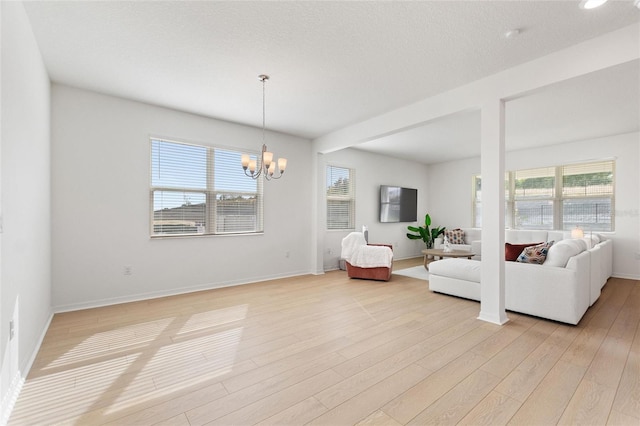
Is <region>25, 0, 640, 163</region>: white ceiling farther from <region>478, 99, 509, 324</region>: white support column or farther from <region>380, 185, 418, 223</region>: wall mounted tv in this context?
<region>380, 185, 418, 223</region>: wall mounted tv

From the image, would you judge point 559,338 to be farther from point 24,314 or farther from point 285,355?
point 24,314

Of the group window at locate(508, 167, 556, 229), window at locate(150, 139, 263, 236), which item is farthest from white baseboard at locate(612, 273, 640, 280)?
window at locate(150, 139, 263, 236)

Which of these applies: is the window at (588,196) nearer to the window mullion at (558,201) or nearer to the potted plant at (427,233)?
the window mullion at (558,201)

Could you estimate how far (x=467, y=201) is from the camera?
313 inches

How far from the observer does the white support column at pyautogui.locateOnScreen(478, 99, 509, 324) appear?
3164 mm

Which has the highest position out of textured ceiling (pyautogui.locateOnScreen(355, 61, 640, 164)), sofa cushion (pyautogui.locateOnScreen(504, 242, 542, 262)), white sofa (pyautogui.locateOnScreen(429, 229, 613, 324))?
textured ceiling (pyautogui.locateOnScreen(355, 61, 640, 164))

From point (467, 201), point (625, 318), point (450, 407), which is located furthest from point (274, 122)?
point (467, 201)

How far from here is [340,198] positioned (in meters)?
6.84

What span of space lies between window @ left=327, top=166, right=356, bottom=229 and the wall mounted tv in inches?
37.8

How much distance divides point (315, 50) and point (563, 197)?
6.52 m

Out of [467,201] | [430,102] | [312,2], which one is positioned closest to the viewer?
[312,2]

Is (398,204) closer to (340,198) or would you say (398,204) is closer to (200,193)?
(340,198)

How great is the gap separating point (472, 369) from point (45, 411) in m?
2.81

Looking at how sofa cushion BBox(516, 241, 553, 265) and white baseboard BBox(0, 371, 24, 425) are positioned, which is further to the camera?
sofa cushion BBox(516, 241, 553, 265)
